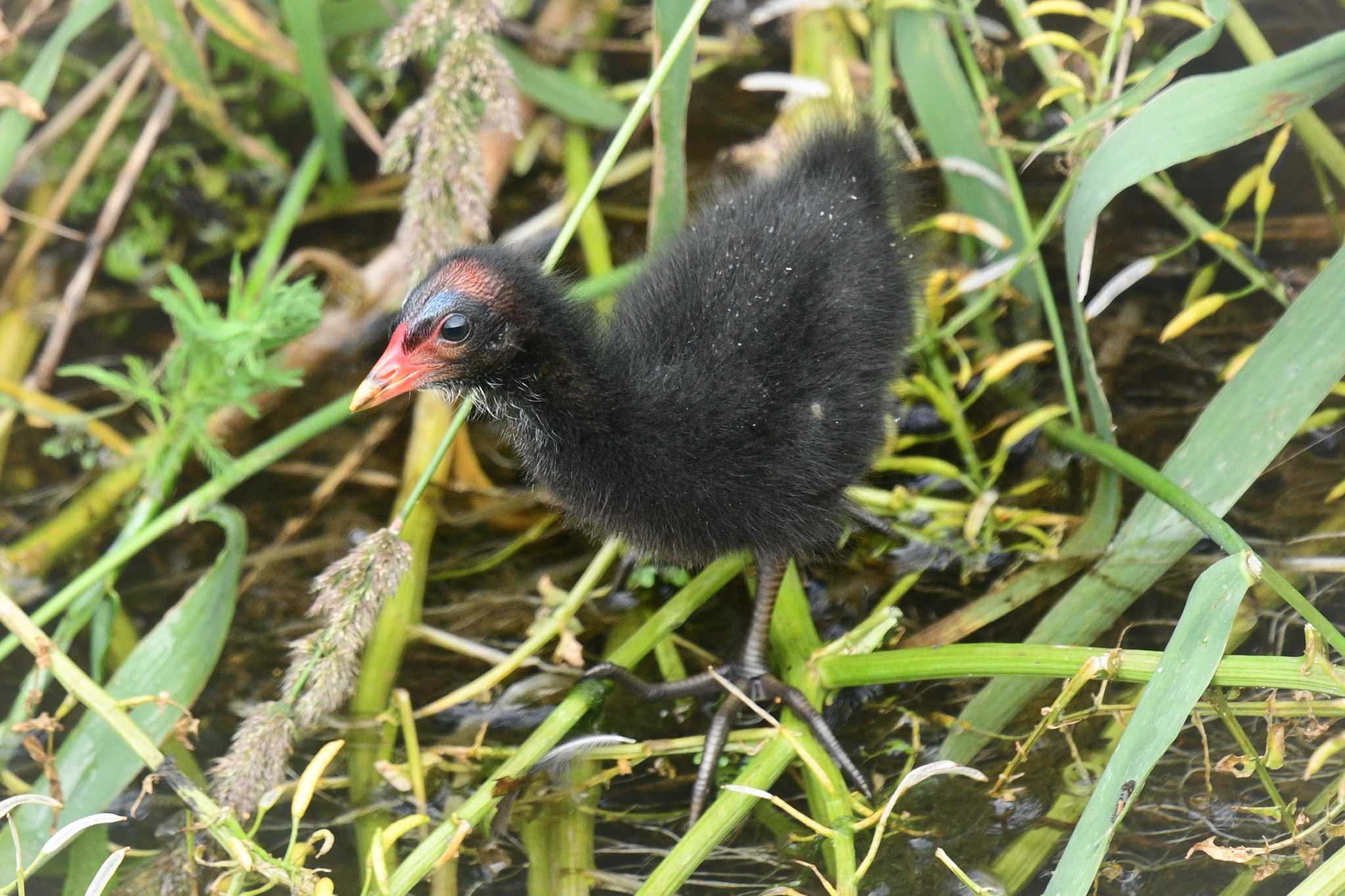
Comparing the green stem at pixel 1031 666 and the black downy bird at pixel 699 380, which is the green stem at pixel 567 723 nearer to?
the black downy bird at pixel 699 380

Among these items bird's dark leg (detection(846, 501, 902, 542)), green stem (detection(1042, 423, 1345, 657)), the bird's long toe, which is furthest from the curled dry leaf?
bird's dark leg (detection(846, 501, 902, 542))

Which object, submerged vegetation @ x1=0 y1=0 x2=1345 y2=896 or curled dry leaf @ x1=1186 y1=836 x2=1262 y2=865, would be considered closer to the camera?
curled dry leaf @ x1=1186 y1=836 x2=1262 y2=865

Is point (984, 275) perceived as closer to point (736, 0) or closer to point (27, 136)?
point (736, 0)

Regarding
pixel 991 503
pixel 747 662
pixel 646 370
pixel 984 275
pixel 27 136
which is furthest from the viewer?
pixel 27 136

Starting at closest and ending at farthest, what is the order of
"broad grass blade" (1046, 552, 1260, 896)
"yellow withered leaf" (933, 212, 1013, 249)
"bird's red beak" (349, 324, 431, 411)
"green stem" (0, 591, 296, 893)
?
"broad grass blade" (1046, 552, 1260, 896)
"green stem" (0, 591, 296, 893)
"bird's red beak" (349, 324, 431, 411)
"yellow withered leaf" (933, 212, 1013, 249)

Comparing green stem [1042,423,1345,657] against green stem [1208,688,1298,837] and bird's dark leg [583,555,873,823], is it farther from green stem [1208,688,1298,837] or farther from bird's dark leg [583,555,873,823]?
bird's dark leg [583,555,873,823]

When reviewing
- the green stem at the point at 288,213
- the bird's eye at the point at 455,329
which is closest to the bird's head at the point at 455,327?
the bird's eye at the point at 455,329

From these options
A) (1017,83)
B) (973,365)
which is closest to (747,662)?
(973,365)
